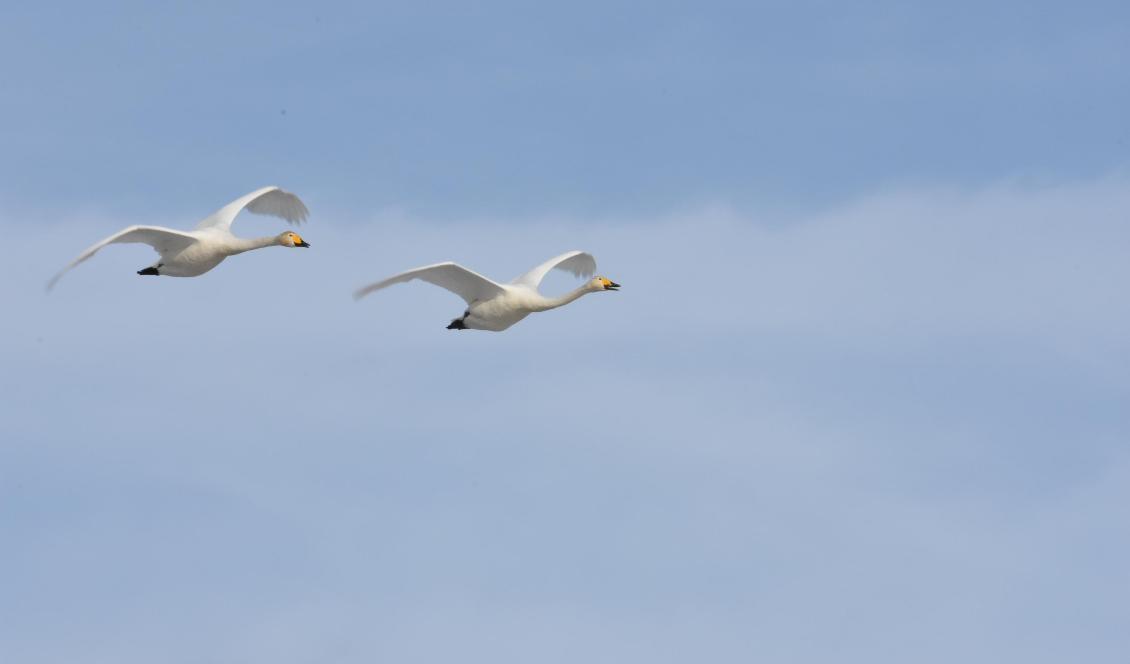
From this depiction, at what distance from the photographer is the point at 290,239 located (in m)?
53.4

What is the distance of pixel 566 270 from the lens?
184 ft

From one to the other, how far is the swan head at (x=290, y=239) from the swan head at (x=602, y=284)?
7.20 metres

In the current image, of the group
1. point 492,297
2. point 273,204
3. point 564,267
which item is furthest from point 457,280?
point 273,204

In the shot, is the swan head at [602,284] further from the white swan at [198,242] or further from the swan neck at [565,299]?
the white swan at [198,242]

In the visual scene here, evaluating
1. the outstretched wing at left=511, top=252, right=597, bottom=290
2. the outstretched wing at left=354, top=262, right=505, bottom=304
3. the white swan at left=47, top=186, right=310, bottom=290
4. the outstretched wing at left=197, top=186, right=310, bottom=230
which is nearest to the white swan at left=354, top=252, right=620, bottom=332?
the outstretched wing at left=354, top=262, right=505, bottom=304

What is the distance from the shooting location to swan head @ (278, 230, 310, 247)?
53.3 meters

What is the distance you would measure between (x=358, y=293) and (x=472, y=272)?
149 inches

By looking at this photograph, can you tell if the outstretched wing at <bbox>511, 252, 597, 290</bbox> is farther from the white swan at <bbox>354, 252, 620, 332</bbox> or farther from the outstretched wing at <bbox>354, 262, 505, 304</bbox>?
the outstretched wing at <bbox>354, 262, 505, 304</bbox>

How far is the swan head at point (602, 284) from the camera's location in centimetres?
5194

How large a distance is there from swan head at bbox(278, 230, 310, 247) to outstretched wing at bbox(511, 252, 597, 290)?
5.17 meters

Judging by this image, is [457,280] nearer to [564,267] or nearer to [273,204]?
[564,267]

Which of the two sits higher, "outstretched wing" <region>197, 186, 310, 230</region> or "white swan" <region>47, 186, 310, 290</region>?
"outstretched wing" <region>197, 186, 310, 230</region>

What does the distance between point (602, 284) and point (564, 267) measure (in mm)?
4094

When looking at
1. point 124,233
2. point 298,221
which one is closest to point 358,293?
point 124,233
